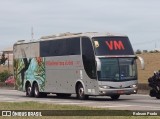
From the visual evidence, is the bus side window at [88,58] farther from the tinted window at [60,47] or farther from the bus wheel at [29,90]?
the bus wheel at [29,90]

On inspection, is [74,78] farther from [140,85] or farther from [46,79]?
[140,85]

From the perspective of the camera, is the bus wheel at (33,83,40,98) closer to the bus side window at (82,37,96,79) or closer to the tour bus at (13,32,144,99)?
the tour bus at (13,32,144,99)

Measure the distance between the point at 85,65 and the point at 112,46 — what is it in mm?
1778

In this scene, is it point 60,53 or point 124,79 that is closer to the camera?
point 124,79

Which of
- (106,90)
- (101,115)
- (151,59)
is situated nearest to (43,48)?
(106,90)

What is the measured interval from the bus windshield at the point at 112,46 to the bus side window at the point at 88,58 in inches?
15.6

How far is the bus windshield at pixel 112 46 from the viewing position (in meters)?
28.5

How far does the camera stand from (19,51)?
3716 centimetres

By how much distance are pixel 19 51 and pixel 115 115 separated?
22.0 m

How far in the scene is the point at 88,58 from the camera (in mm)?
28844

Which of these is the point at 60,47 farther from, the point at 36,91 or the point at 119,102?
the point at 119,102

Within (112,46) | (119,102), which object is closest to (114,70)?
(112,46)

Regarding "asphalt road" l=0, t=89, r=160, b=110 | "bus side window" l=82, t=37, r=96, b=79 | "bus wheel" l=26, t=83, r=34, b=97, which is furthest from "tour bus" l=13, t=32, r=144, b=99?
"bus wheel" l=26, t=83, r=34, b=97

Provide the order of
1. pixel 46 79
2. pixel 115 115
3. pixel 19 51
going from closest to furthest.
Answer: pixel 115 115
pixel 46 79
pixel 19 51
